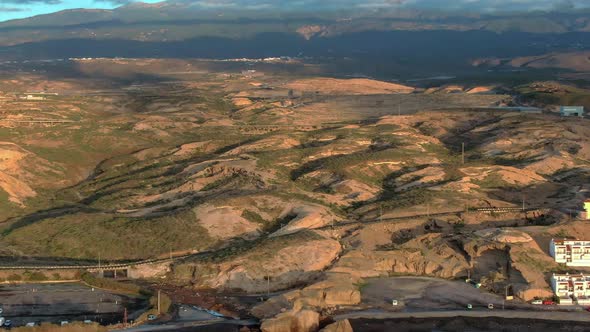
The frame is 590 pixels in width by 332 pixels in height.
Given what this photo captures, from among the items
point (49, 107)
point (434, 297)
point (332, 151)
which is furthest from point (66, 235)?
point (49, 107)

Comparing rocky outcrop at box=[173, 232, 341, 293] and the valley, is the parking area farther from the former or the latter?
rocky outcrop at box=[173, 232, 341, 293]

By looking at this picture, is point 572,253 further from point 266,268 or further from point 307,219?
point 266,268

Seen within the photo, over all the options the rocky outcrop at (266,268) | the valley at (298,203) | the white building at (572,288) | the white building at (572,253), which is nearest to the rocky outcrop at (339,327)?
the valley at (298,203)

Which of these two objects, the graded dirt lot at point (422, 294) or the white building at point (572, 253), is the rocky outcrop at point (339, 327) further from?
the white building at point (572, 253)

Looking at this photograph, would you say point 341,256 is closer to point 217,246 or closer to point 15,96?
point 217,246

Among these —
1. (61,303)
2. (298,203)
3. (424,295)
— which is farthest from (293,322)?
(298,203)

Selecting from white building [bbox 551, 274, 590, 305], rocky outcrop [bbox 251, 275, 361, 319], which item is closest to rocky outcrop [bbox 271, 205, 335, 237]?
rocky outcrop [bbox 251, 275, 361, 319]
